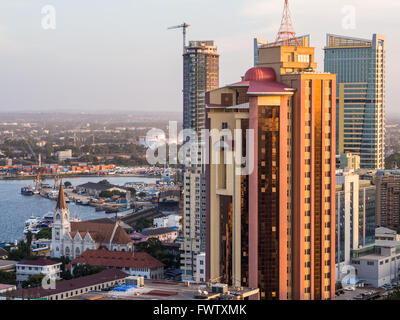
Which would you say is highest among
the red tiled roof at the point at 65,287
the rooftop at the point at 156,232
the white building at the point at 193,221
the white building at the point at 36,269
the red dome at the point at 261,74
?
the red dome at the point at 261,74

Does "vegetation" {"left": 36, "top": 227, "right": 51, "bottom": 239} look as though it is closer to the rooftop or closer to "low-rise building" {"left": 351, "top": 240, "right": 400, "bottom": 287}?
the rooftop

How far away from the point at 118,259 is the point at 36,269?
4.06 feet

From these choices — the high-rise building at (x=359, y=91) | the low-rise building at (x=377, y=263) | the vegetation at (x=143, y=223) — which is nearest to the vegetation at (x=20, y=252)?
the vegetation at (x=143, y=223)

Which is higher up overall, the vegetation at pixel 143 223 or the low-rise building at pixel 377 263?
the low-rise building at pixel 377 263

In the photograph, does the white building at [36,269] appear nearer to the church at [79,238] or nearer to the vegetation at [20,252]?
the vegetation at [20,252]

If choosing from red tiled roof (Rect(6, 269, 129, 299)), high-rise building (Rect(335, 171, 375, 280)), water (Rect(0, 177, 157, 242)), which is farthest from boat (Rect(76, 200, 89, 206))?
red tiled roof (Rect(6, 269, 129, 299))

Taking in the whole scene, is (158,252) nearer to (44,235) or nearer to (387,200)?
(44,235)

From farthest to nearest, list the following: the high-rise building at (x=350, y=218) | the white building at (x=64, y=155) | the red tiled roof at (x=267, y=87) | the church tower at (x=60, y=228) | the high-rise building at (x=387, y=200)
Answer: the white building at (x=64, y=155) < the church tower at (x=60, y=228) < the high-rise building at (x=387, y=200) < the high-rise building at (x=350, y=218) < the red tiled roof at (x=267, y=87)

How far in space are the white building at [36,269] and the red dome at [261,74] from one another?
543 cm

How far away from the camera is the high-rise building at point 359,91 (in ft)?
56.8

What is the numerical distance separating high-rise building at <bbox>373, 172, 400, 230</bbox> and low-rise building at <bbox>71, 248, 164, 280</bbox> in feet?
12.6

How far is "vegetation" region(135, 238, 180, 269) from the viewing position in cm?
1152

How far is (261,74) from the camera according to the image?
231 inches

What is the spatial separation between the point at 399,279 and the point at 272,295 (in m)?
4.84
